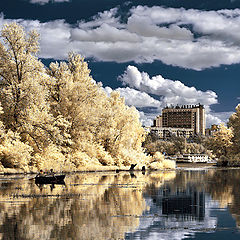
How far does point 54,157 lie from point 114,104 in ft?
85.8

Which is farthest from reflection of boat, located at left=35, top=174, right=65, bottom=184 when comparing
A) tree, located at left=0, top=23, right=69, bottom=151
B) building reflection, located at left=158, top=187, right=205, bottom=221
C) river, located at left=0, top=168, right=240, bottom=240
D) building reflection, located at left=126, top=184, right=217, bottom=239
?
tree, located at left=0, top=23, right=69, bottom=151

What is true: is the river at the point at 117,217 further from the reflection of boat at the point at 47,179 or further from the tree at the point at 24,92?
the tree at the point at 24,92

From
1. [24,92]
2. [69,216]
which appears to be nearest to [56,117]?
[24,92]

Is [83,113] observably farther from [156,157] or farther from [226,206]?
[226,206]

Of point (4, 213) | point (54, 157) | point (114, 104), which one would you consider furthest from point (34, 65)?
point (4, 213)

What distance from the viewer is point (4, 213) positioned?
720 inches

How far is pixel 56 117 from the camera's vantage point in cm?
6300

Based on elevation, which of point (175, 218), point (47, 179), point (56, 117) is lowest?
point (175, 218)

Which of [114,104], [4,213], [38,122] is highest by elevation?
[114,104]

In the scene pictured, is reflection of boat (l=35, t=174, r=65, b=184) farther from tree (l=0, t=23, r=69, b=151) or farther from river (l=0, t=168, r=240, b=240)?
tree (l=0, t=23, r=69, b=151)

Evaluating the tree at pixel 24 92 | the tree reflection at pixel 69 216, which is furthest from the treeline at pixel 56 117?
the tree reflection at pixel 69 216

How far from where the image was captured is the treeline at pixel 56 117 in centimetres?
5378

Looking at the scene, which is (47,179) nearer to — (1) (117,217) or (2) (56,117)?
(1) (117,217)

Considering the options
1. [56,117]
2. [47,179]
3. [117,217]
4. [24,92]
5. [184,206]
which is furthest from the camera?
[56,117]
